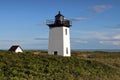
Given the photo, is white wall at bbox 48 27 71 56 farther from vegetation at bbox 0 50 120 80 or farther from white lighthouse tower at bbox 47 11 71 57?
vegetation at bbox 0 50 120 80

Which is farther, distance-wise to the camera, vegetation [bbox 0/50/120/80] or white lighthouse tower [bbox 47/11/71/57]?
white lighthouse tower [bbox 47/11/71/57]

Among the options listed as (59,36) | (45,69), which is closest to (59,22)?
(59,36)

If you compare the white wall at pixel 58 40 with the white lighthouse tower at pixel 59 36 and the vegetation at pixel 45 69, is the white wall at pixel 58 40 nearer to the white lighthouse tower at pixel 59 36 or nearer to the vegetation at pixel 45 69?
the white lighthouse tower at pixel 59 36

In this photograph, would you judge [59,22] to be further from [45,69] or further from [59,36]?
[45,69]

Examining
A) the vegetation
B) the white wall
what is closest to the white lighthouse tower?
the white wall

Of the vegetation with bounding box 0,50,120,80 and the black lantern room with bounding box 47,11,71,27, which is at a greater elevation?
the black lantern room with bounding box 47,11,71,27

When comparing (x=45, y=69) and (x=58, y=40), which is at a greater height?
(x=58, y=40)

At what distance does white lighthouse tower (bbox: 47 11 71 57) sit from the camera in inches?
1705

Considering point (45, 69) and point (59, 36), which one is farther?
point (59, 36)

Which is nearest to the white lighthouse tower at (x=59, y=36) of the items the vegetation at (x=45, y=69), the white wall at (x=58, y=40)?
the white wall at (x=58, y=40)

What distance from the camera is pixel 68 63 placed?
110ft

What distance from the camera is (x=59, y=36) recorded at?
43.7 metres

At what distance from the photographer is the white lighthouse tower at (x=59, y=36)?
142 ft

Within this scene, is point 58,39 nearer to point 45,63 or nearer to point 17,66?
point 45,63
